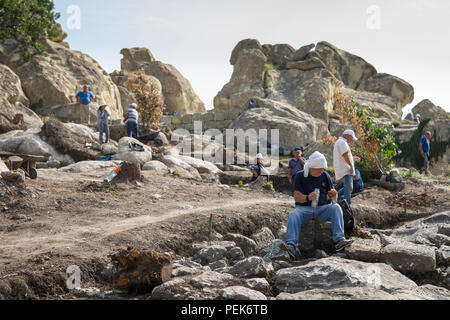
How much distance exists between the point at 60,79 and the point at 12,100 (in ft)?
10.4

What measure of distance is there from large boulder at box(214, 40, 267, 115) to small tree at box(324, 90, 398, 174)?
11.2 m

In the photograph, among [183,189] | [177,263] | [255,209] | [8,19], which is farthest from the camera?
[8,19]

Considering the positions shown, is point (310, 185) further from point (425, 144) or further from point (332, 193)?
point (425, 144)

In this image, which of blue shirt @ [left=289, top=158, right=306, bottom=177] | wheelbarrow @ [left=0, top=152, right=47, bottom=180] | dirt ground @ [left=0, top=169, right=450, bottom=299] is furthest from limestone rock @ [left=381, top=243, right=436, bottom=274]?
wheelbarrow @ [left=0, top=152, right=47, bottom=180]

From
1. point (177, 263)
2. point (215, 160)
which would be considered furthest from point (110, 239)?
point (215, 160)

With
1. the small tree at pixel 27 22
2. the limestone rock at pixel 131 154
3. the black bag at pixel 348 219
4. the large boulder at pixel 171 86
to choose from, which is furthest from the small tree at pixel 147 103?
the large boulder at pixel 171 86

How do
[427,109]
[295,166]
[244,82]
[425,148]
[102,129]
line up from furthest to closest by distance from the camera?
[427,109], [244,82], [425,148], [102,129], [295,166]

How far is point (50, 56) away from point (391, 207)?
20251 mm

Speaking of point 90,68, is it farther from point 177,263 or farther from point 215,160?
point 177,263

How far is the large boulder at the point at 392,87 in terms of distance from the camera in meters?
31.5

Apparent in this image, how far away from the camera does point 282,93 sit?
26.3 metres

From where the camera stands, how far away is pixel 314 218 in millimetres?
6953

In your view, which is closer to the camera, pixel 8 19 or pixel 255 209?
pixel 255 209

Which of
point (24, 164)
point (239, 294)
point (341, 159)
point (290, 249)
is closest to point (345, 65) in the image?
point (341, 159)
